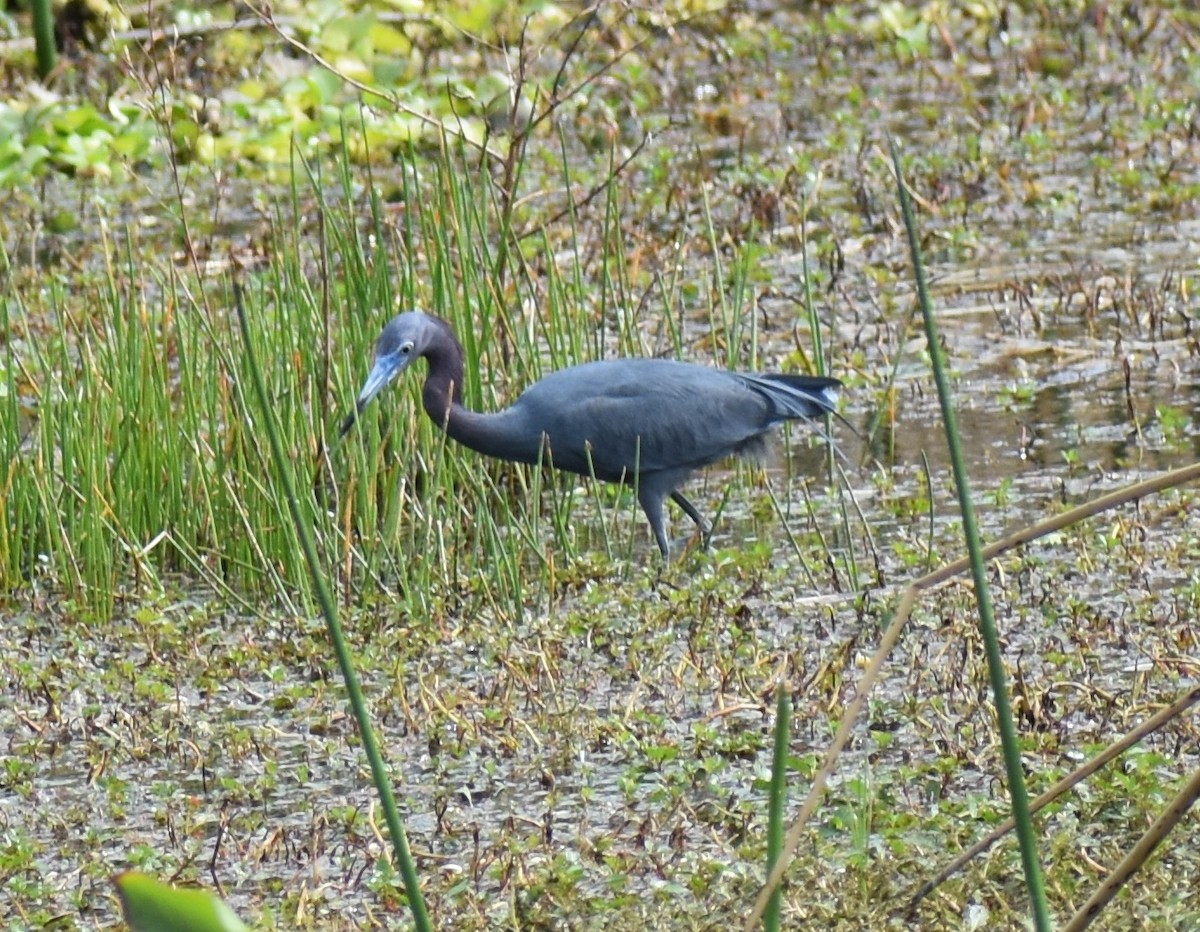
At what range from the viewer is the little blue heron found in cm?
492

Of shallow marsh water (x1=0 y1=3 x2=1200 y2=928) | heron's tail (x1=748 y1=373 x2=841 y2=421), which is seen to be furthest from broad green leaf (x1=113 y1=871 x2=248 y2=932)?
heron's tail (x1=748 y1=373 x2=841 y2=421)

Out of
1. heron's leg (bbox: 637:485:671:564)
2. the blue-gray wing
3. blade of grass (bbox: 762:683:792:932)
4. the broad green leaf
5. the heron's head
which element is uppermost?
the broad green leaf

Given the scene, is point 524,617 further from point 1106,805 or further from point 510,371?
point 1106,805

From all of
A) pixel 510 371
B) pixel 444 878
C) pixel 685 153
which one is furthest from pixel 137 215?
pixel 444 878

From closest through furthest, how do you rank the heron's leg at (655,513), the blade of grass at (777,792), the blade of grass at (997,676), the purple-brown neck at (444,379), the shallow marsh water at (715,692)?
the blade of grass at (777,792)
the blade of grass at (997,676)
the shallow marsh water at (715,692)
the purple-brown neck at (444,379)
the heron's leg at (655,513)

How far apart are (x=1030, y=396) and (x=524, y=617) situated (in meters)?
2.00

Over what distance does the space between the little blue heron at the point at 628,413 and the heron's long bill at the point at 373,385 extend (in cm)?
3

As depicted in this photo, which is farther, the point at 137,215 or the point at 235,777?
the point at 137,215

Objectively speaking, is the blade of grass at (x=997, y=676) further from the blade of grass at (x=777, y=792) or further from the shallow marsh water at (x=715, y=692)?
the shallow marsh water at (x=715, y=692)

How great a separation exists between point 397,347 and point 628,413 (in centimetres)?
58

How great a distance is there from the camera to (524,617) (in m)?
4.56

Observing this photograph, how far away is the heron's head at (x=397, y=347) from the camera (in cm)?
474

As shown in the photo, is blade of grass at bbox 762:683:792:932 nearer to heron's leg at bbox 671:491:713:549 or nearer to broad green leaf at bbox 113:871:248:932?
broad green leaf at bbox 113:871:248:932

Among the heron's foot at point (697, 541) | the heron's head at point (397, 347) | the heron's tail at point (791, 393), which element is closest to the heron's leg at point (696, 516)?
the heron's foot at point (697, 541)
